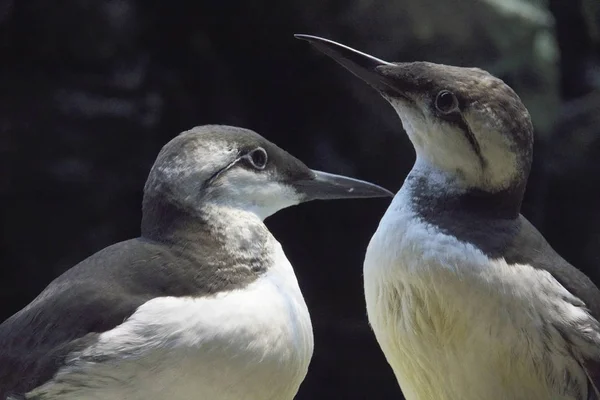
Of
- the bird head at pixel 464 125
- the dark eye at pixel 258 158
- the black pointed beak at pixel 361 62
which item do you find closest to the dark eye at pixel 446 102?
the bird head at pixel 464 125

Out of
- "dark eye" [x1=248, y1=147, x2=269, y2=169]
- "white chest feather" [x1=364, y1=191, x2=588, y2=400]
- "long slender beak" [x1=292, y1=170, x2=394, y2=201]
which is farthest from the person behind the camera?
"long slender beak" [x1=292, y1=170, x2=394, y2=201]

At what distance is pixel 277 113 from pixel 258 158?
185 centimetres

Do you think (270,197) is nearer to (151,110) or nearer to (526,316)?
(526,316)

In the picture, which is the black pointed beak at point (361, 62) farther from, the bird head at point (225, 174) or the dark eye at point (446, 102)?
the bird head at point (225, 174)

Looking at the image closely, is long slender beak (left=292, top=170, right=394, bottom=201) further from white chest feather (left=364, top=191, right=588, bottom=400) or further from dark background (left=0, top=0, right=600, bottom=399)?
dark background (left=0, top=0, right=600, bottom=399)

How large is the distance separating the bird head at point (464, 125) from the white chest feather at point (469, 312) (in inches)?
7.6

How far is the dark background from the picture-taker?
4.61 metres

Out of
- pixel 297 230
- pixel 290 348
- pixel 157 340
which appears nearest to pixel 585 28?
pixel 297 230

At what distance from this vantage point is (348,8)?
15.5 feet

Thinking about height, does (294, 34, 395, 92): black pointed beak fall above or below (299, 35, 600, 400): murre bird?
above

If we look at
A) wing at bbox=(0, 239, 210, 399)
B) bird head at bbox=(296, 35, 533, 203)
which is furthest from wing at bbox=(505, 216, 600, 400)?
wing at bbox=(0, 239, 210, 399)

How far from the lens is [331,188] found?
313cm

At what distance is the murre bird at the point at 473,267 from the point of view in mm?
2855

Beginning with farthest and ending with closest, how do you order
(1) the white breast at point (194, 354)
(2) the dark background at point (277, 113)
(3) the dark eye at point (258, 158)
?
(2) the dark background at point (277, 113), (3) the dark eye at point (258, 158), (1) the white breast at point (194, 354)
